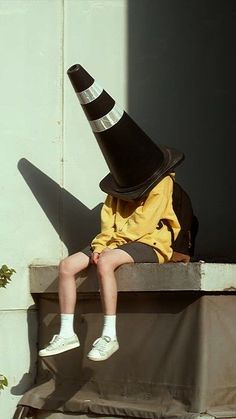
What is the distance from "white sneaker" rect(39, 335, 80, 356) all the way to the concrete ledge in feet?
1.39

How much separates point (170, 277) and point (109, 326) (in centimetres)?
46

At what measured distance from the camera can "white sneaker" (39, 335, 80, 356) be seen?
5.04 meters

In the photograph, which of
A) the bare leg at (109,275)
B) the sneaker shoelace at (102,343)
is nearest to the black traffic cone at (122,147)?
the bare leg at (109,275)

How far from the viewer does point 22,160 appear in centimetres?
596

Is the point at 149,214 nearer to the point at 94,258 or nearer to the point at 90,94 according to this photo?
the point at 94,258

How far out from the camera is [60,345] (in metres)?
5.09

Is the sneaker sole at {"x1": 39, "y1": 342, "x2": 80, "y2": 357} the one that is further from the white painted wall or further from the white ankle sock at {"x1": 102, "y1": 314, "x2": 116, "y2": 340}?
the white painted wall

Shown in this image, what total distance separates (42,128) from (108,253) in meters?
1.23

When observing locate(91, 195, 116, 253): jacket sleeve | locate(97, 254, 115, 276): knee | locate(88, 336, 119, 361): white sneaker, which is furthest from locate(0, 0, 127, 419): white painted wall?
locate(88, 336, 119, 361): white sneaker

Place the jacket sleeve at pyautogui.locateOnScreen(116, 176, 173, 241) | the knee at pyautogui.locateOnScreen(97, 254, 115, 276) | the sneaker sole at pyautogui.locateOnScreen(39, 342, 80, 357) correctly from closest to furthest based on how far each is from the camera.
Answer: the sneaker sole at pyautogui.locateOnScreen(39, 342, 80, 357), the knee at pyautogui.locateOnScreen(97, 254, 115, 276), the jacket sleeve at pyautogui.locateOnScreen(116, 176, 173, 241)

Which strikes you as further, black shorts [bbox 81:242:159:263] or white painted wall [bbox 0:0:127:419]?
white painted wall [bbox 0:0:127:419]

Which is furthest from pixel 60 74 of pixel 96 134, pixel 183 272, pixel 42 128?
pixel 183 272

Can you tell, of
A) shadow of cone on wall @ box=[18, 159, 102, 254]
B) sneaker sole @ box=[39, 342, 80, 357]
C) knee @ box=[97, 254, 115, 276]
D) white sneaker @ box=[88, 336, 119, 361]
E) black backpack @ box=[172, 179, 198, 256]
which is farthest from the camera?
shadow of cone on wall @ box=[18, 159, 102, 254]

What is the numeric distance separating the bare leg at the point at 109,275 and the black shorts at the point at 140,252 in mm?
49
